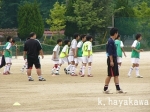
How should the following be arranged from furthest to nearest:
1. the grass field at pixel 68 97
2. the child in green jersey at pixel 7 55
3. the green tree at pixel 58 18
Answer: the green tree at pixel 58 18
the child in green jersey at pixel 7 55
the grass field at pixel 68 97

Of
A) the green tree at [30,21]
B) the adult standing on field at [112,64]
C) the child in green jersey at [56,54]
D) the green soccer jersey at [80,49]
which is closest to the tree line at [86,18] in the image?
the green tree at [30,21]

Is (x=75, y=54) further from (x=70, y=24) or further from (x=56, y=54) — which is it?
(x=70, y=24)

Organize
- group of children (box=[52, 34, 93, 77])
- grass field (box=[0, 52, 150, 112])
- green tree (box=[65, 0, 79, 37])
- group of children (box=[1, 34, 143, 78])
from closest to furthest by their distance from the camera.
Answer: grass field (box=[0, 52, 150, 112]) < group of children (box=[1, 34, 143, 78]) < group of children (box=[52, 34, 93, 77]) < green tree (box=[65, 0, 79, 37])

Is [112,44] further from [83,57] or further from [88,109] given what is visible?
[83,57]

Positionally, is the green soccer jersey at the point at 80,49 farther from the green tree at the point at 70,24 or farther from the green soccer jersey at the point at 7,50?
the green tree at the point at 70,24

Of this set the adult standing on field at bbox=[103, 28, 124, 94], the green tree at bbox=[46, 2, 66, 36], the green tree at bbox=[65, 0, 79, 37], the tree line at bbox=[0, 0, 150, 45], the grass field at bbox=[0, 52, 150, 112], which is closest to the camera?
the grass field at bbox=[0, 52, 150, 112]

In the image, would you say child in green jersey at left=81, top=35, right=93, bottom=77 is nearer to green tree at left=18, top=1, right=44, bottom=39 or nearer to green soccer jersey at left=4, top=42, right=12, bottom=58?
green soccer jersey at left=4, top=42, right=12, bottom=58

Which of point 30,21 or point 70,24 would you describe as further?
point 70,24

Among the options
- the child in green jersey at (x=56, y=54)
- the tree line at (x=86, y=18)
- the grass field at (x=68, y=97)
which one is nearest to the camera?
the grass field at (x=68, y=97)

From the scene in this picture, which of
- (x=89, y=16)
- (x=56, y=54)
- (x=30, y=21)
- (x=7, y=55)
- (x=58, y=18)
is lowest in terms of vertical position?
(x=7, y=55)

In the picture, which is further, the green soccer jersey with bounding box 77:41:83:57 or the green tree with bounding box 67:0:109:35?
the green tree with bounding box 67:0:109:35

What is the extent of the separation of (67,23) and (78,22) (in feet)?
12.3

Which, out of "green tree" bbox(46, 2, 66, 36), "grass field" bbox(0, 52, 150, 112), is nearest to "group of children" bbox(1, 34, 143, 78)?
"grass field" bbox(0, 52, 150, 112)

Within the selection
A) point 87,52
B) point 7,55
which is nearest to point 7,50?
point 7,55
